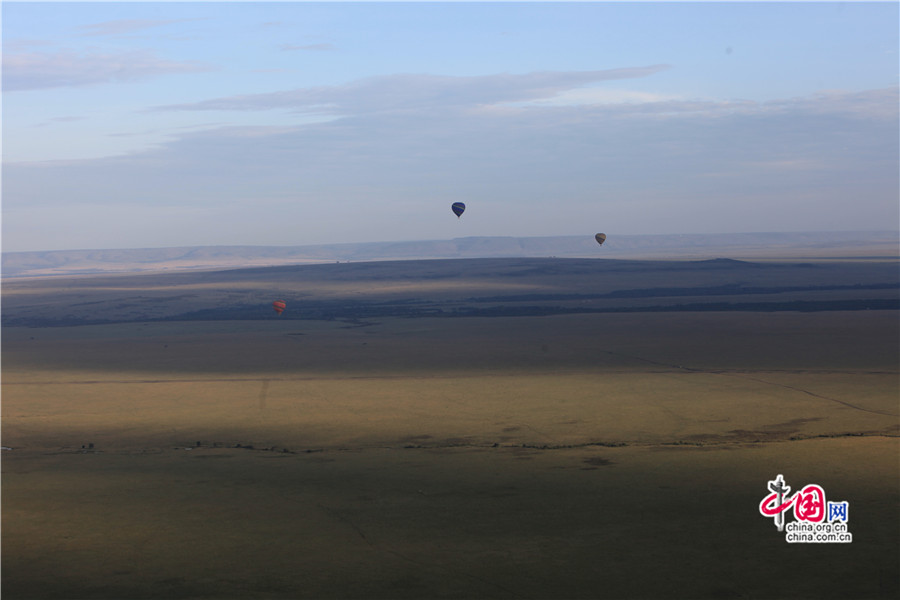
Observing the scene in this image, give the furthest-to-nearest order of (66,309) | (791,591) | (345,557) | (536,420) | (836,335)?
(66,309)
(836,335)
(536,420)
(345,557)
(791,591)

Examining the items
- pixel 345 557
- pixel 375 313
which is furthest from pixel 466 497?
pixel 375 313

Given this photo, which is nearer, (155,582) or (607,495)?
(155,582)

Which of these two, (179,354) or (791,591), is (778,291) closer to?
(179,354)

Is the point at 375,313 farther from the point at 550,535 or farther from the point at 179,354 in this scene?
the point at 550,535

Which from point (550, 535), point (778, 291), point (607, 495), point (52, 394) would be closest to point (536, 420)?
point (607, 495)

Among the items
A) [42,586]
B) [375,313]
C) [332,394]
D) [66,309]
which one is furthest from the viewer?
[66,309]

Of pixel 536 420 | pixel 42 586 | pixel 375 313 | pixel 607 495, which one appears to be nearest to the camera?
pixel 42 586
